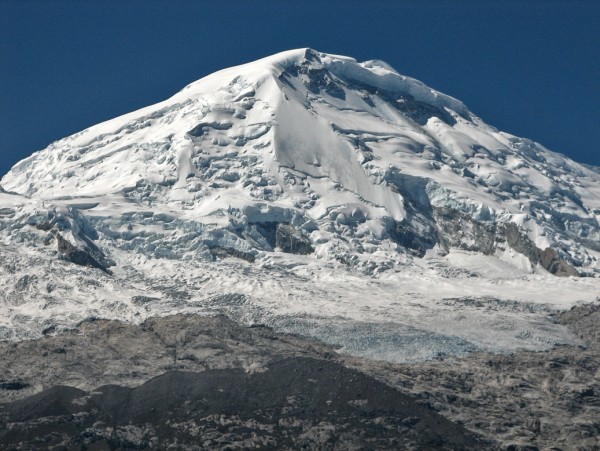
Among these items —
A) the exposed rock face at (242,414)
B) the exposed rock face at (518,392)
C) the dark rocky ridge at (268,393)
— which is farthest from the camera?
the exposed rock face at (518,392)

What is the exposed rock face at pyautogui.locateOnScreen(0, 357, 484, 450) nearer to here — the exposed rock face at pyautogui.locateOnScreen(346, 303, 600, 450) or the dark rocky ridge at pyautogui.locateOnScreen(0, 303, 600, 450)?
the dark rocky ridge at pyautogui.locateOnScreen(0, 303, 600, 450)

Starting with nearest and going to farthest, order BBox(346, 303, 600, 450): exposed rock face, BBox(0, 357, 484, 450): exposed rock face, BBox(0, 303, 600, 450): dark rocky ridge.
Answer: BBox(0, 357, 484, 450): exposed rock face → BBox(0, 303, 600, 450): dark rocky ridge → BBox(346, 303, 600, 450): exposed rock face

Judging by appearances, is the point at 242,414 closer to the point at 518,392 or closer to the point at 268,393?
the point at 268,393

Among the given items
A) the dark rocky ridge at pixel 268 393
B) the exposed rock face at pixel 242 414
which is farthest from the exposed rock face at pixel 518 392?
the exposed rock face at pixel 242 414

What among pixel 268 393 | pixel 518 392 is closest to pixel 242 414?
pixel 268 393

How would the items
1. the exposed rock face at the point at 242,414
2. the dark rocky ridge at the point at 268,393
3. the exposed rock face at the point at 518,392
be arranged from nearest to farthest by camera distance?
the exposed rock face at the point at 242,414
the dark rocky ridge at the point at 268,393
the exposed rock face at the point at 518,392

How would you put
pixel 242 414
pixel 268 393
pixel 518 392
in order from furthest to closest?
pixel 518 392 → pixel 268 393 → pixel 242 414

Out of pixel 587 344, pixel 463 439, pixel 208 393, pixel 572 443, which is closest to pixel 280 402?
pixel 208 393

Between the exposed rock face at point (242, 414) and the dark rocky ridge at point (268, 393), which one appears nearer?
the exposed rock face at point (242, 414)

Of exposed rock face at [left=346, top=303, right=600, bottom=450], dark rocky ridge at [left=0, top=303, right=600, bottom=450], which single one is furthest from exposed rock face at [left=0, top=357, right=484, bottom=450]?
exposed rock face at [left=346, top=303, right=600, bottom=450]

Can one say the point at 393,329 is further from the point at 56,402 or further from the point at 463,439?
the point at 56,402

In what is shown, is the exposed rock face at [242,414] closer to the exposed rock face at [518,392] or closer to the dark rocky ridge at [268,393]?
the dark rocky ridge at [268,393]
